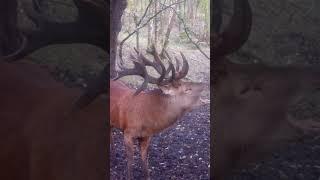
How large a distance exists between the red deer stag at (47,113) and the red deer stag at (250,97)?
2.86ft

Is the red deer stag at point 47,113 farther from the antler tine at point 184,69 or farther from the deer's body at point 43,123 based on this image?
the antler tine at point 184,69

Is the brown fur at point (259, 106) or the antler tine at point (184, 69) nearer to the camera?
the brown fur at point (259, 106)

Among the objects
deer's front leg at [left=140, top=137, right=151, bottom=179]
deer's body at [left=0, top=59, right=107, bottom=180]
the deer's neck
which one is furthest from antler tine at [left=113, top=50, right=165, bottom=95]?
deer's front leg at [left=140, top=137, right=151, bottom=179]

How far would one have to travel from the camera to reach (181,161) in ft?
13.5

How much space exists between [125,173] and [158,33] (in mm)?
1084

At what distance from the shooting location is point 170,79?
4.12m

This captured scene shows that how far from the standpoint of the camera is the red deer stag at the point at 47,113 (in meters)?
3.98

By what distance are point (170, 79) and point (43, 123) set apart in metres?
0.99

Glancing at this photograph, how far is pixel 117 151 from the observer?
4113mm

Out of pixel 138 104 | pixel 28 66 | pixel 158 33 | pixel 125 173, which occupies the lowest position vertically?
pixel 125 173

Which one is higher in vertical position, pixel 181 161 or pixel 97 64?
pixel 97 64

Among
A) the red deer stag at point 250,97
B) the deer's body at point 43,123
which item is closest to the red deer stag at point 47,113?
the deer's body at point 43,123

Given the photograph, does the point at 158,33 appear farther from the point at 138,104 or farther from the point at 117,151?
the point at 117,151

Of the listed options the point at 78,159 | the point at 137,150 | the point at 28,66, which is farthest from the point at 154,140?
the point at 28,66
